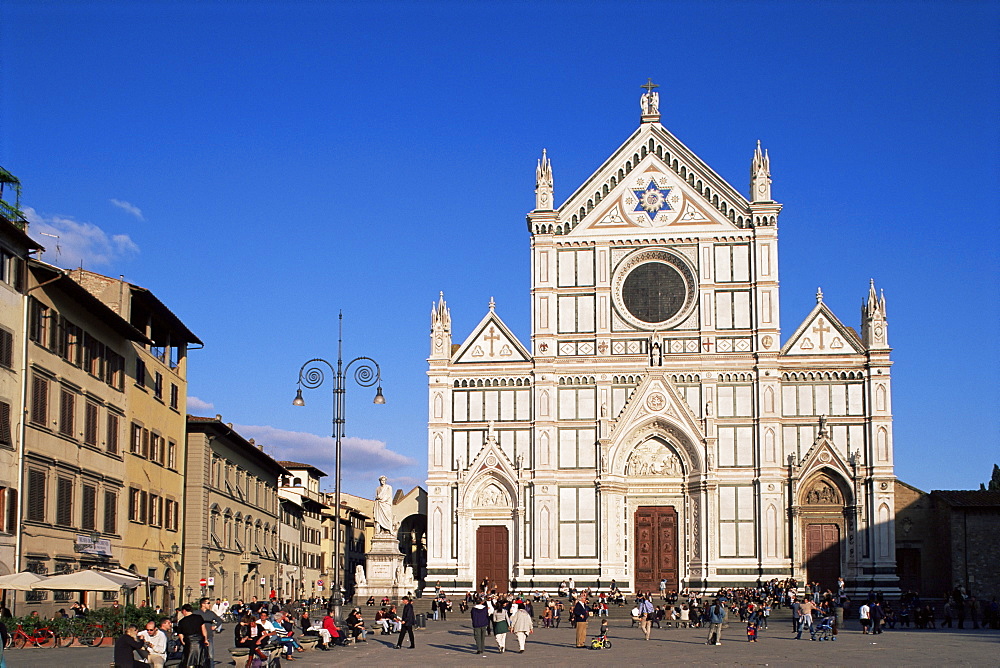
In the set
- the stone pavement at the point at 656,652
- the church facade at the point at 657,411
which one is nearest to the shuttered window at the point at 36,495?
the stone pavement at the point at 656,652

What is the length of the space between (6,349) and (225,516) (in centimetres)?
2251

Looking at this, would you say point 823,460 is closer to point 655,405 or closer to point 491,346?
point 655,405

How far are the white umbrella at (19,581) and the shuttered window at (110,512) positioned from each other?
973 centimetres

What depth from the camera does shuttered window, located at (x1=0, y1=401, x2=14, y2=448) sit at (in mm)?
32312

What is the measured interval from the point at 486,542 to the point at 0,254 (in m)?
30.5

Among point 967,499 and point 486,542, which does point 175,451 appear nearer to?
point 486,542

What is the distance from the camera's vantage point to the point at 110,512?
40500 millimetres

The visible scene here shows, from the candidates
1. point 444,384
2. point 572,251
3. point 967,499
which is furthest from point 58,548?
point 967,499

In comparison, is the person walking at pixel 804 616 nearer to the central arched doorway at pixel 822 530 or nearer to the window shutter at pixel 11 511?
the central arched doorway at pixel 822 530

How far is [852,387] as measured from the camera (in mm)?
56188

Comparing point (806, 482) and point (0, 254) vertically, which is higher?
point (0, 254)

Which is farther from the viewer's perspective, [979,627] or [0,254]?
[979,627]

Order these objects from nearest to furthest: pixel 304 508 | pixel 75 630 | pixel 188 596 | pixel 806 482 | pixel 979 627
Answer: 1. pixel 75 630
2. pixel 979 627
3. pixel 188 596
4. pixel 806 482
5. pixel 304 508

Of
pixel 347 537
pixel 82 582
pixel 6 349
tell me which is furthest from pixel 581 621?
pixel 347 537
